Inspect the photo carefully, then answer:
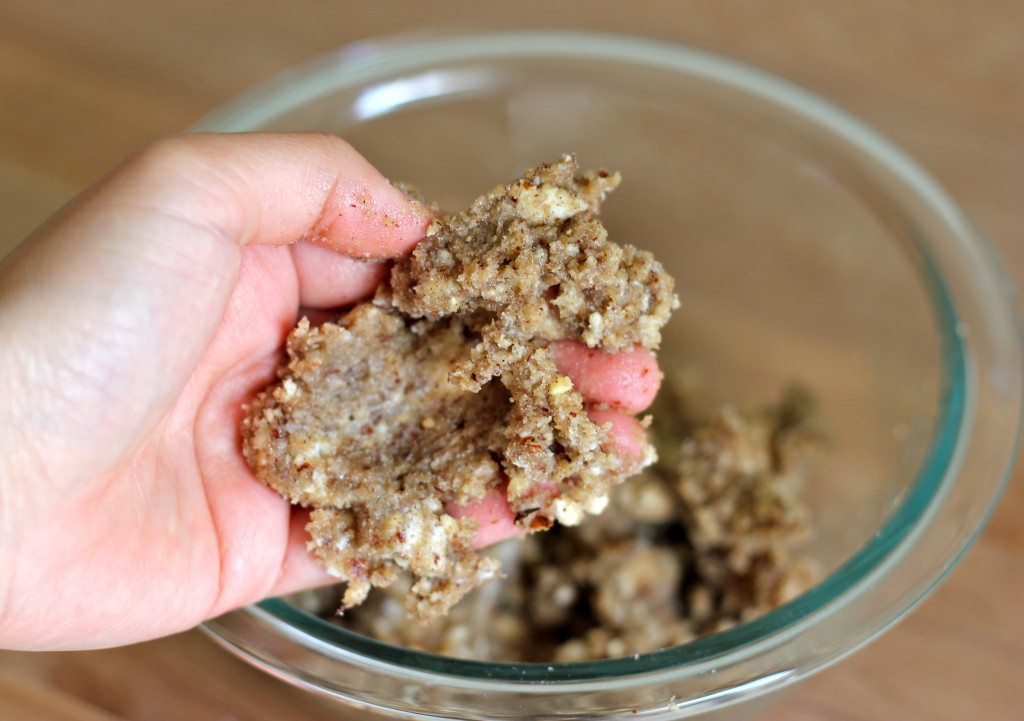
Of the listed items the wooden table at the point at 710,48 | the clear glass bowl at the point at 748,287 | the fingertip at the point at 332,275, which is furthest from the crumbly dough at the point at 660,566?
the fingertip at the point at 332,275

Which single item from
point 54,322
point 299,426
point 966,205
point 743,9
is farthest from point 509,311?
point 743,9

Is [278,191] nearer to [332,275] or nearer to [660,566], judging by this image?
[332,275]

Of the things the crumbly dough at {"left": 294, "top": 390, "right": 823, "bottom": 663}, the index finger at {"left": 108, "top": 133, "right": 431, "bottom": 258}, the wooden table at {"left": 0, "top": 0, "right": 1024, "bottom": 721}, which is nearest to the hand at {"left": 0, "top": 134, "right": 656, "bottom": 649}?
the index finger at {"left": 108, "top": 133, "right": 431, "bottom": 258}

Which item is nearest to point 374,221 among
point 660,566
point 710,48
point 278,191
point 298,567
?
point 278,191

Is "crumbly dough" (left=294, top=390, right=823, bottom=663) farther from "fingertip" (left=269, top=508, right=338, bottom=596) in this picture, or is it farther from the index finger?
the index finger

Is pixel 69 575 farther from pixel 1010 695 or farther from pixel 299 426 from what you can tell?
pixel 1010 695

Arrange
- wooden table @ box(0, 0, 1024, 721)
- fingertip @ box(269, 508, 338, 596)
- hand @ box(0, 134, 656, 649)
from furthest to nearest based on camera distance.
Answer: wooden table @ box(0, 0, 1024, 721), fingertip @ box(269, 508, 338, 596), hand @ box(0, 134, 656, 649)
